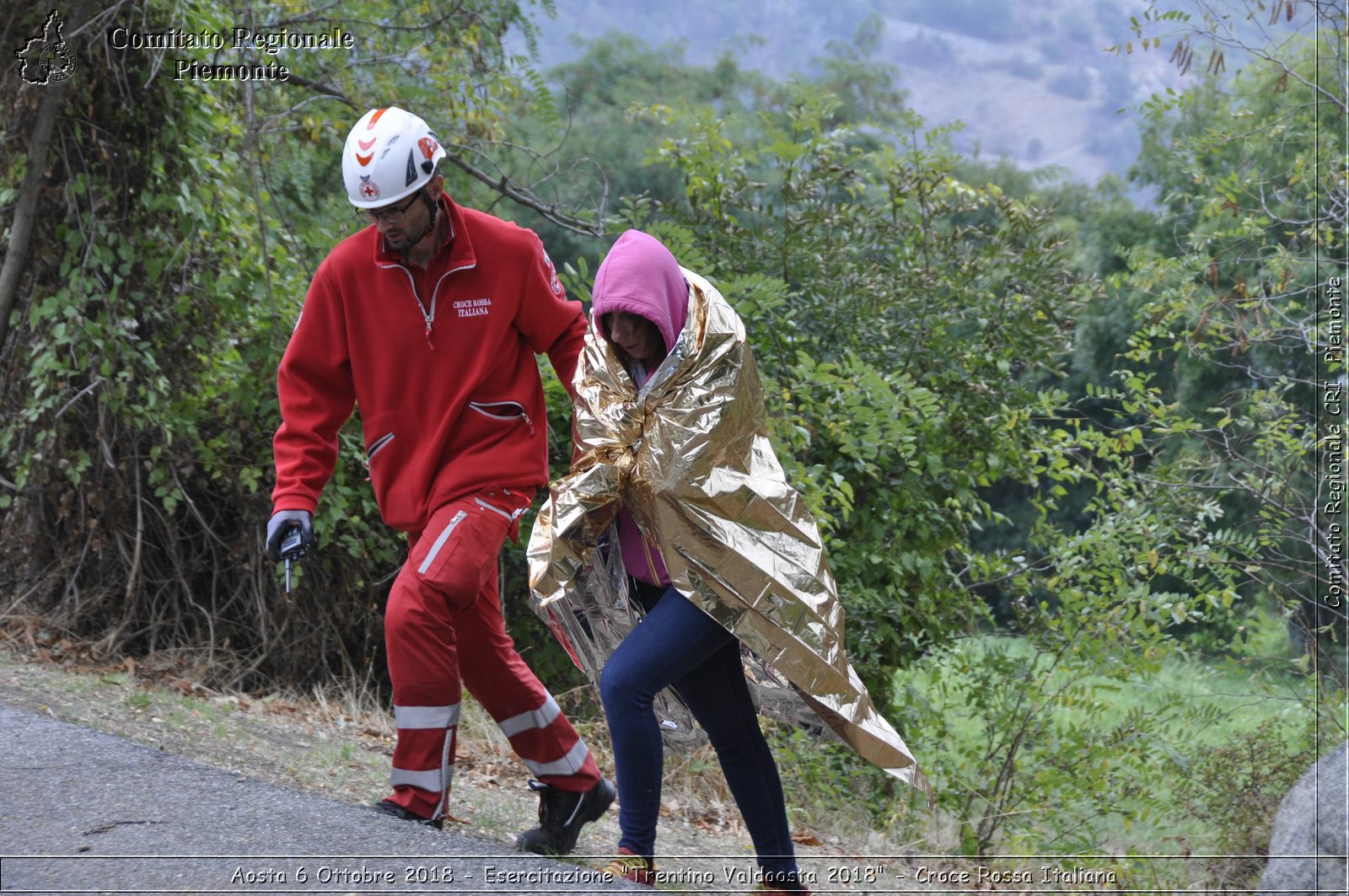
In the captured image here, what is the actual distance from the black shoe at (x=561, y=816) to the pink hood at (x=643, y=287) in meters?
1.52

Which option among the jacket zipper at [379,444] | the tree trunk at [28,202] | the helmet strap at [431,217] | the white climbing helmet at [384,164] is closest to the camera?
the white climbing helmet at [384,164]

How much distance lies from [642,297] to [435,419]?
2.78ft

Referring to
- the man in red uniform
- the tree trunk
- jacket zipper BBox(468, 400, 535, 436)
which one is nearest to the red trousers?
the man in red uniform

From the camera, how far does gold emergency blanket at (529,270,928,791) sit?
3508 mm

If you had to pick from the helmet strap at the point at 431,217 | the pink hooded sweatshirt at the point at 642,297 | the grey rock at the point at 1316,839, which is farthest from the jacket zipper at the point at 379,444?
the grey rock at the point at 1316,839

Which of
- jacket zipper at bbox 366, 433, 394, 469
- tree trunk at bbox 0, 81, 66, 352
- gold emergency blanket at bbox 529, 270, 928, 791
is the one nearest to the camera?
gold emergency blanket at bbox 529, 270, 928, 791

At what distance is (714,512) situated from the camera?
3.53 meters

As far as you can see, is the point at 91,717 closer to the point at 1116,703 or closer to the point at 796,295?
the point at 796,295

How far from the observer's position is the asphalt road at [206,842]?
10.5 ft

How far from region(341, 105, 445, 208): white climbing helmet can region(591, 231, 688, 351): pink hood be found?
662mm

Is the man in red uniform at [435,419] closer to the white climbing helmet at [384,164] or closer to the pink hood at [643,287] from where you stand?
the white climbing helmet at [384,164]

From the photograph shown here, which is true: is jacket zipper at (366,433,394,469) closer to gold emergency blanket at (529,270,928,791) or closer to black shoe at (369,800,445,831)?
gold emergency blanket at (529,270,928,791)

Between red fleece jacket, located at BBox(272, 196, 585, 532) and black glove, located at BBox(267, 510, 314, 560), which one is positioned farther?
red fleece jacket, located at BBox(272, 196, 585, 532)

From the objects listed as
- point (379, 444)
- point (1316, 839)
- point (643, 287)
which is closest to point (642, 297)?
point (643, 287)
